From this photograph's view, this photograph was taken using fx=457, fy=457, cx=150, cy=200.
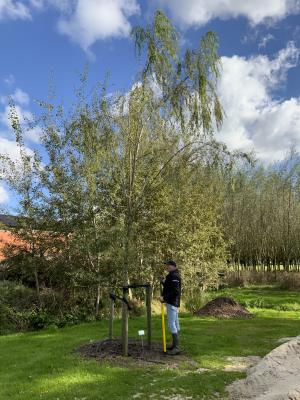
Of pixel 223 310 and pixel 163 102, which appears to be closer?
pixel 163 102

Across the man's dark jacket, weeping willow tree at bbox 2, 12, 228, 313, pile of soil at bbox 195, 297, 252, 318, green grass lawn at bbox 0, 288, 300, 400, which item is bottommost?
green grass lawn at bbox 0, 288, 300, 400

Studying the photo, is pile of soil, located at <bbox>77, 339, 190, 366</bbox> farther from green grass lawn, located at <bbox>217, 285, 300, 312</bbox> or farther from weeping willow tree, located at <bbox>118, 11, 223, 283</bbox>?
green grass lawn, located at <bbox>217, 285, 300, 312</bbox>

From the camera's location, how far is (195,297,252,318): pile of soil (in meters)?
14.5

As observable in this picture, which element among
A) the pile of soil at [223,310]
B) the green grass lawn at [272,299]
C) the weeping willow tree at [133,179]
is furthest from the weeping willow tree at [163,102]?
the green grass lawn at [272,299]

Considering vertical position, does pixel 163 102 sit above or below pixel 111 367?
above

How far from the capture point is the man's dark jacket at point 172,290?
340 inches

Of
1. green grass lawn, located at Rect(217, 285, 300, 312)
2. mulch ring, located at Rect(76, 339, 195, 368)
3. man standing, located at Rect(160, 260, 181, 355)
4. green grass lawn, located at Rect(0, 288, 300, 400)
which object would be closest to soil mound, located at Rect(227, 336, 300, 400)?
green grass lawn, located at Rect(0, 288, 300, 400)

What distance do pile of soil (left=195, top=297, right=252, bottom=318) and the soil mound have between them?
7.66 metres

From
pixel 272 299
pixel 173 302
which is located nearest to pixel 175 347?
pixel 173 302

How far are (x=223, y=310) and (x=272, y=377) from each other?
876cm

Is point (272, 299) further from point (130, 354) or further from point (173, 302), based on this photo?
point (130, 354)

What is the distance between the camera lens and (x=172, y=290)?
8.70m

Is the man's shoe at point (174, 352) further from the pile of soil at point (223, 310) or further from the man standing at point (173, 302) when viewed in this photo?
the pile of soil at point (223, 310)

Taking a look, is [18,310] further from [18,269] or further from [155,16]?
[155,16]
